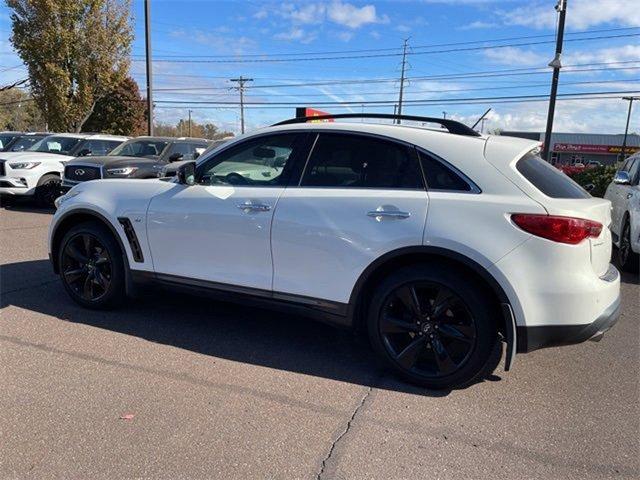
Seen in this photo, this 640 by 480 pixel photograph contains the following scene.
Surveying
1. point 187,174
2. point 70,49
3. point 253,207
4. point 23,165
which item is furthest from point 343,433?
point 70,49

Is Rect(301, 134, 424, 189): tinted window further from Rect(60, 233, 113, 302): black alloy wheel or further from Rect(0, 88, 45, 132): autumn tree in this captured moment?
Rect(0, 88, 45, 132): autumn tree

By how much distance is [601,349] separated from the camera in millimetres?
4457

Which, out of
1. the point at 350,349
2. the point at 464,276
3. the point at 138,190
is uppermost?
the point at 138,190

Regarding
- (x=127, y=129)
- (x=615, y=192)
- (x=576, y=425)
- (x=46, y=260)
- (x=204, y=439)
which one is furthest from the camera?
(x=127, y=129)

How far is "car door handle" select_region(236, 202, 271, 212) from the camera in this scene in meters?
3.93

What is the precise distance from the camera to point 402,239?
3.52 m

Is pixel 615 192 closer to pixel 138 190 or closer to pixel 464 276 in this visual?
pixel 464 276

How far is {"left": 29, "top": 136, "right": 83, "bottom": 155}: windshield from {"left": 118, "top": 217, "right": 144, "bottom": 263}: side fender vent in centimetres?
985

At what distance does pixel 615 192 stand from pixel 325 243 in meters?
6.94

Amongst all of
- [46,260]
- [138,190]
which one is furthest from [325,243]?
[46,260]

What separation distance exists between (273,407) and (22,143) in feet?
45.7

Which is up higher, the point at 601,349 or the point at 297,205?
the point at 297,205

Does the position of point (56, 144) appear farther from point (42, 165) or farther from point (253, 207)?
point (253, 207)

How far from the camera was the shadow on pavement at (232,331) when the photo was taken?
393cm
